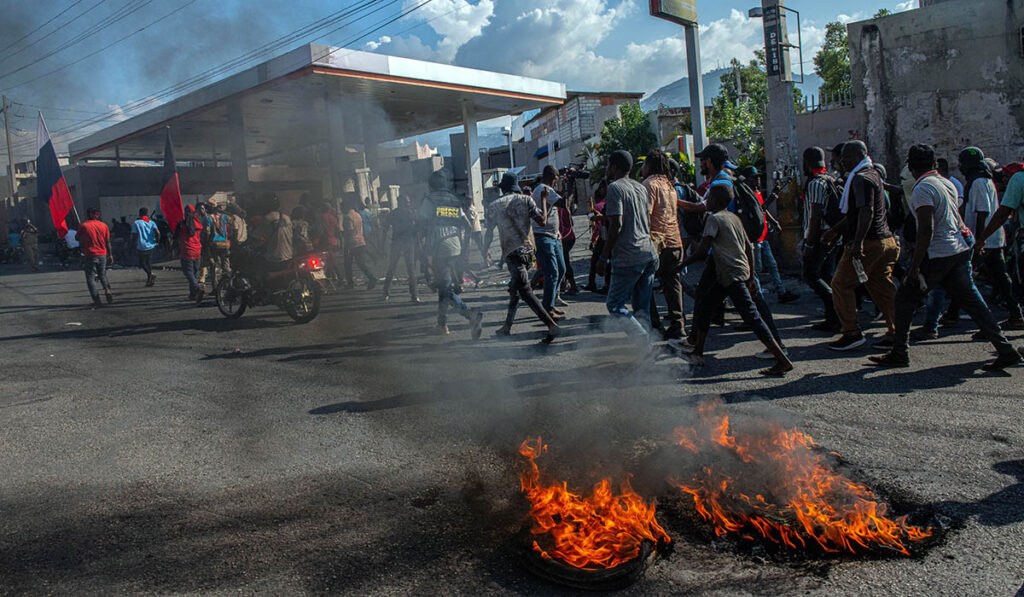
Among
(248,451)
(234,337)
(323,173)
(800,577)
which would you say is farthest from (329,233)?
(800,577)

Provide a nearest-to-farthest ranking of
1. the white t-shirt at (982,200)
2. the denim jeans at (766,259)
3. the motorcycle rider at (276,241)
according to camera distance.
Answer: the white t-shirt at (982,200)
the denim jeans at (766,259)
the motorcycle rider at (276,241)

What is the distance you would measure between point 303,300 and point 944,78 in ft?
41.3

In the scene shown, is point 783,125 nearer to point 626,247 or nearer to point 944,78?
point 944,78

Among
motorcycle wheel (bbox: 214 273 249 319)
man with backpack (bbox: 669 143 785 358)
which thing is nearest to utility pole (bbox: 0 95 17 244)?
motorcycle wheel (bbox: 214 273 249 319)

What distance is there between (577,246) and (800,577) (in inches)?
540

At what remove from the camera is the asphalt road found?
2.71 metres

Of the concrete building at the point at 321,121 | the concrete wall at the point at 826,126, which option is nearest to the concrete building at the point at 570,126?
the concrete building at the point at 321,121

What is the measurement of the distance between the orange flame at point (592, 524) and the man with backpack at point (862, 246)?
11.2ft

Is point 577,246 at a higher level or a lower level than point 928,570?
higher

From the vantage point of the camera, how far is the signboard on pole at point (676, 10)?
1189 cm

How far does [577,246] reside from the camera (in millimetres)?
16094

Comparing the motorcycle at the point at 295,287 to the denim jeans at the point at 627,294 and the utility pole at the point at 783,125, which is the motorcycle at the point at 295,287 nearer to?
the denim jeans at the point at 627,294

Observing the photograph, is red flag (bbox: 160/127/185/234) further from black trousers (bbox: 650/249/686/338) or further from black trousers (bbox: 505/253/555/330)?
black trousers (bbox: 650/249/686/338)

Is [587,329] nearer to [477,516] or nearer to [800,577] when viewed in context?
[477,516]
